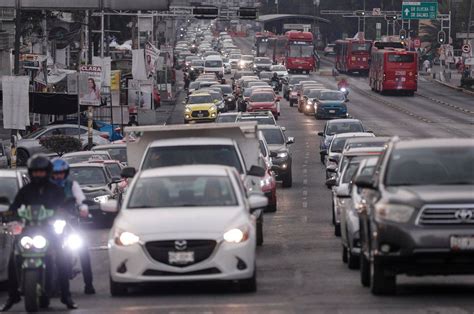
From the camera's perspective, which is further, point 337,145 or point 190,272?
point 337,145

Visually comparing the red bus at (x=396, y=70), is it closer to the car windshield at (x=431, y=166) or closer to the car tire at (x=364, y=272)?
the car tire at (x=364, y=272)

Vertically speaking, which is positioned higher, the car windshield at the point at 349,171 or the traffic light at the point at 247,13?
the traffic light at the point at 247,13

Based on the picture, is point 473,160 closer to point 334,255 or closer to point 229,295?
point 229,295

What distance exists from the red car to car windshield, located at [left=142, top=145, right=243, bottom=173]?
5113 centimetres

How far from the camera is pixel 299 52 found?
124312 millimetres

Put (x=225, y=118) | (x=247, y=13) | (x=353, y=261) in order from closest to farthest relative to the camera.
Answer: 1. (x=353, y=261)
2. (x=225, y=118)
3. (x=247, y=13)

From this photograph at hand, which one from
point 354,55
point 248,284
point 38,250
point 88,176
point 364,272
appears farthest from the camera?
point 354,55

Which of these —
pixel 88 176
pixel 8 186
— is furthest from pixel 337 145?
pixel 8 186

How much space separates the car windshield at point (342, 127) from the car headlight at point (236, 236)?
35.1 metres

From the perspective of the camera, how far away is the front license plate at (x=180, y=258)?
1698cm

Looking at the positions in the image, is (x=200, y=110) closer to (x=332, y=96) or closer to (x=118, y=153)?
(x=332, y=96)

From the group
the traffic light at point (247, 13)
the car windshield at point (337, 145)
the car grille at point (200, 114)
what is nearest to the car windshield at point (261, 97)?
the car grille at point (200, 114)

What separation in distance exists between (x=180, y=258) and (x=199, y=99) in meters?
59.0

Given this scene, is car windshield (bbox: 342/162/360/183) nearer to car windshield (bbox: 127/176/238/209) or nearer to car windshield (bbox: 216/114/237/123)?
car windshield (bbox: 127/176/238/209)
